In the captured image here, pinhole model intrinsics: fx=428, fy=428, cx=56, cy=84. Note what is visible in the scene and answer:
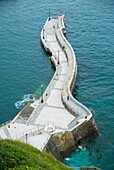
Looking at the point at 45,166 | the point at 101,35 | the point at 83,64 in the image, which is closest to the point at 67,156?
the point at 45,166

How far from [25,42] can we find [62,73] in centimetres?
2385

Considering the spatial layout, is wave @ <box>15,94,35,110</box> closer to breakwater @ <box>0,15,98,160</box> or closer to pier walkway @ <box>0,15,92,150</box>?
breakwater @ <box>0,15,98,160</box>

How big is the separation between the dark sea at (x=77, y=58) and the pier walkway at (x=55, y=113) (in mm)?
3071

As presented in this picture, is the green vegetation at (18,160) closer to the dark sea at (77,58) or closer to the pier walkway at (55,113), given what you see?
the pier walkway at (55,113)

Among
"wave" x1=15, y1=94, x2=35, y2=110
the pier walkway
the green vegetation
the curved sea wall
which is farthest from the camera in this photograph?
"wave" x1=15, y1=94, x2=35, y2=110

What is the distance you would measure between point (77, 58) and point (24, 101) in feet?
85.7

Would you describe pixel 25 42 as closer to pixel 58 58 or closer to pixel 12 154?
pixel 58 58

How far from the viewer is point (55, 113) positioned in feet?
271

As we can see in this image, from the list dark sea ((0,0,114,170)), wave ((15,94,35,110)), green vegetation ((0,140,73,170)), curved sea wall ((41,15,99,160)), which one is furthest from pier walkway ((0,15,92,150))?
green vegetation ((0,140,73,170))

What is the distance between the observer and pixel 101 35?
12206 centimetres

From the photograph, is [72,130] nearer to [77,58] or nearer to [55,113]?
[55,113]

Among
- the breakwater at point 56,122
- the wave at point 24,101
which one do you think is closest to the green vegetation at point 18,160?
the breakwater at point 56,122

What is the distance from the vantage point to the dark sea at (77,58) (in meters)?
78.9

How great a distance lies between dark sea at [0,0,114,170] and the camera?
7894 cm
